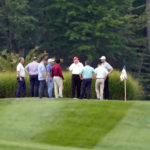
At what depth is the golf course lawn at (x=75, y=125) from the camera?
16.8 m

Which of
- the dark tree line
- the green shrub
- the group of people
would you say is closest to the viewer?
the group of people

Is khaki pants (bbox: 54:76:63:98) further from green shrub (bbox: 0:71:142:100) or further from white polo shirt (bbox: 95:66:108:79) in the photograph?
green shrub (bbox: 0:71:142:100)

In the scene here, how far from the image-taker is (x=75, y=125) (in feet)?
62.6

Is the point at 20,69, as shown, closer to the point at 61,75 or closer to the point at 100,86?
the point at 61,75

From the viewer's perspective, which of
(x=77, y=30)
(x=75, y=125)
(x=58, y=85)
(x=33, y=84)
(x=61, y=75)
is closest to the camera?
(x=75, y=125)

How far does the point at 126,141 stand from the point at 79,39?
1482 inches

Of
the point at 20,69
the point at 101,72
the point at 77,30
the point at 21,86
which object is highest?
the point at 77,30

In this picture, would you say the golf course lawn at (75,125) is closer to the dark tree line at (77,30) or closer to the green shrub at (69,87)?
the green shrub at (69,87)

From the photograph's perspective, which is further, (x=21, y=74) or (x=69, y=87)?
(x=69, y=87)

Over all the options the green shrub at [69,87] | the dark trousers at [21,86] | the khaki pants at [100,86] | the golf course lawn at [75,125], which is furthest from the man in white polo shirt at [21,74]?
the golf course lawn at [75,125]

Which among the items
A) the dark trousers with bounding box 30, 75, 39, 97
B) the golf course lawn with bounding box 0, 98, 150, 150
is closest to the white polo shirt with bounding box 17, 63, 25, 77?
the dark trousers with bounding box 30, 75, 39, 97

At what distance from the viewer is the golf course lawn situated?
1680 centimetres

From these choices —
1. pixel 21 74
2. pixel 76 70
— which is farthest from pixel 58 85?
pixel 21 74

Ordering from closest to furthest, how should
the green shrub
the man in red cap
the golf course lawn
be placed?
1. the golf course lawn
2. the man in red cap
3. the green shrub
